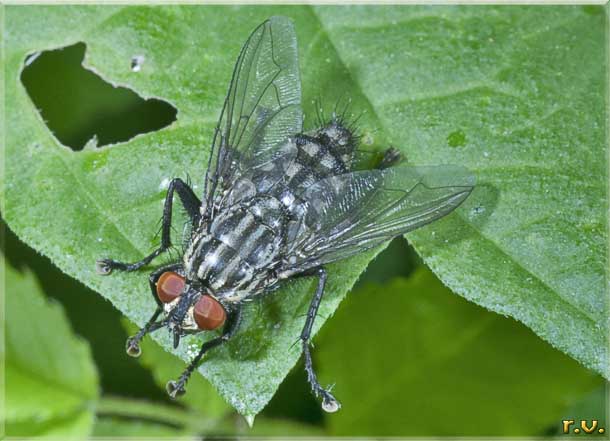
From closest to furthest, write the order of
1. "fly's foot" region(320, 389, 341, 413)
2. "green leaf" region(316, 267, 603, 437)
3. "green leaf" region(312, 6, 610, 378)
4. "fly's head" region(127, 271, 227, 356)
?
"green leaf" region(312, 6, 610, 378) → "fly's head" region(127, 271, 227, 356) → "fly's foot" region(320, 389, 341, 413) → "green leaf" region(316, 267, 603, 437)

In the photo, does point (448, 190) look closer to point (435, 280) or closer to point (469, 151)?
point (469, 151)

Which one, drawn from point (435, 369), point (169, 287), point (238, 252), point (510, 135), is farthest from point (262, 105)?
point (435, 369)

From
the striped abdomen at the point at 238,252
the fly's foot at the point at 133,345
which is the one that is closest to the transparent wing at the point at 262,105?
the striped abdomen at the point at 238,252

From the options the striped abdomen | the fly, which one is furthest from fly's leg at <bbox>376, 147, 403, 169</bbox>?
the striped abdomen

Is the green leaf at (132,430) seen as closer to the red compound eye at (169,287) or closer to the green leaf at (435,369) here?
the green leaf at (435,369)

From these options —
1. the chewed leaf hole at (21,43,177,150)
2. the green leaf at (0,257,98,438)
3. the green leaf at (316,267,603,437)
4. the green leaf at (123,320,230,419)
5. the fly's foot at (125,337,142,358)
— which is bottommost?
the green leaf at (316,267,603,437)

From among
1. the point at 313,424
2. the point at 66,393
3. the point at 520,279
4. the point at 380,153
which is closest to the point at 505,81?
the point at 380,153

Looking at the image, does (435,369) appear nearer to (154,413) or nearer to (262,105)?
(154,413)

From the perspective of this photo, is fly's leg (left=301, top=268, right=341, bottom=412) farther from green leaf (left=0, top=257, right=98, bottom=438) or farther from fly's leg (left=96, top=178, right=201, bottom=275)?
green leaf (left=0, top=257, right=98, bottom=438)
